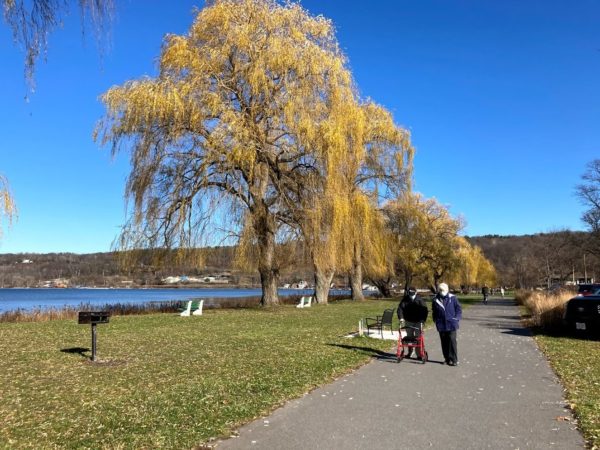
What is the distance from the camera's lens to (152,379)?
848cm

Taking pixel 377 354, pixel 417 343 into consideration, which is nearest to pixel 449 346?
pixel 417 343

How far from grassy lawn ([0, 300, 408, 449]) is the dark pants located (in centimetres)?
164

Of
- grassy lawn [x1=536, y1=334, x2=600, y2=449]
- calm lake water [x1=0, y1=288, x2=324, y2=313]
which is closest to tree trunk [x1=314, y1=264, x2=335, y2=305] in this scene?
calm lake water [x1=0, y1=288, x2=324, y2=313]

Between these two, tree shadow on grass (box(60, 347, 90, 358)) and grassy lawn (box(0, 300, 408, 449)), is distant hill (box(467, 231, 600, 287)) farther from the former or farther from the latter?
tree shadow on grass (box(60, 347, 90, 358))

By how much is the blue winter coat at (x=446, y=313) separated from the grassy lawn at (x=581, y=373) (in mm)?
2026

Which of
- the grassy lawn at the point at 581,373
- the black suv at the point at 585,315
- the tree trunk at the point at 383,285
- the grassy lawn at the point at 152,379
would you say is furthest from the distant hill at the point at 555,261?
the grassy lawn at the point at 152,379

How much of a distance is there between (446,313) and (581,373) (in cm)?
260

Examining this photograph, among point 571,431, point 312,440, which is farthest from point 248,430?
point 571,431

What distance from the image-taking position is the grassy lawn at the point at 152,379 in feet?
18.8

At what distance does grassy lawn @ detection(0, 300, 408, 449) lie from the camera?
5719 mm

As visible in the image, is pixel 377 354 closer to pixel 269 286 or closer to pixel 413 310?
pixel 413 310

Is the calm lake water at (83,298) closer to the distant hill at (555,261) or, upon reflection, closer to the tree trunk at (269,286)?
the tree trunk at (269,286)

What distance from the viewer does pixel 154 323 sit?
18453 millimetres

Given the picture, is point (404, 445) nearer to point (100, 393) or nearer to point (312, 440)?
point (312, 440)
